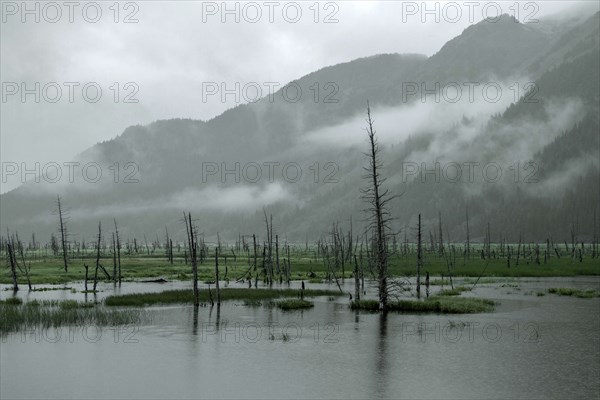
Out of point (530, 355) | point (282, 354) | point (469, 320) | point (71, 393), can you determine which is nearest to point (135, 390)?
point (71, 393)

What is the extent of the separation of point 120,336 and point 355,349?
16611 mm

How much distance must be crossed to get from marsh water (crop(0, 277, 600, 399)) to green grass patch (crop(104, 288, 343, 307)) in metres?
7.35

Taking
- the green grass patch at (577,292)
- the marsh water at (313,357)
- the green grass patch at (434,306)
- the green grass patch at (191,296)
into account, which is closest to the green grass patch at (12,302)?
the green grass patch at (191,296)

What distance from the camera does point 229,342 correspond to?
133 feet

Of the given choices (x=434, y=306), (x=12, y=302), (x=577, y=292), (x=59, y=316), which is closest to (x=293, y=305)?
(x=434, y=306)

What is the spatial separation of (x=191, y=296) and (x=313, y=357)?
104 ft

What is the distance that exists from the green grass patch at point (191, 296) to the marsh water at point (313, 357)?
735 centimetres

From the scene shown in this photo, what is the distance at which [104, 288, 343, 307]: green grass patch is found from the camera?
200ft

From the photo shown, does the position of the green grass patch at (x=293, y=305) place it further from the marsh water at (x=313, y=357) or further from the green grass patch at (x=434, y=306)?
the green grass patch at (x=434, y=306)

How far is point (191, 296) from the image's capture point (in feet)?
213

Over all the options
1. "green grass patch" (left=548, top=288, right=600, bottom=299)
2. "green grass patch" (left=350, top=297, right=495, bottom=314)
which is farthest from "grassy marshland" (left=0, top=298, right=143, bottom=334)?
"green grass patch" (left=548, top=288, right=600, bottom=299)

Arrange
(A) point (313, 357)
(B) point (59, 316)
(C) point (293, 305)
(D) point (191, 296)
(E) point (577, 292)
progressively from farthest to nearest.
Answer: (E) point (577, 292)
(D) point (191, 296)
(C) point (293, 305)
(B) point (59, 316)
(A) point (313, 357)

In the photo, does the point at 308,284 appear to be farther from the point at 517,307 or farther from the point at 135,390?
the point at 135,390

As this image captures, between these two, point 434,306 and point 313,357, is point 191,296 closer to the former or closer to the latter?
point 434,306
